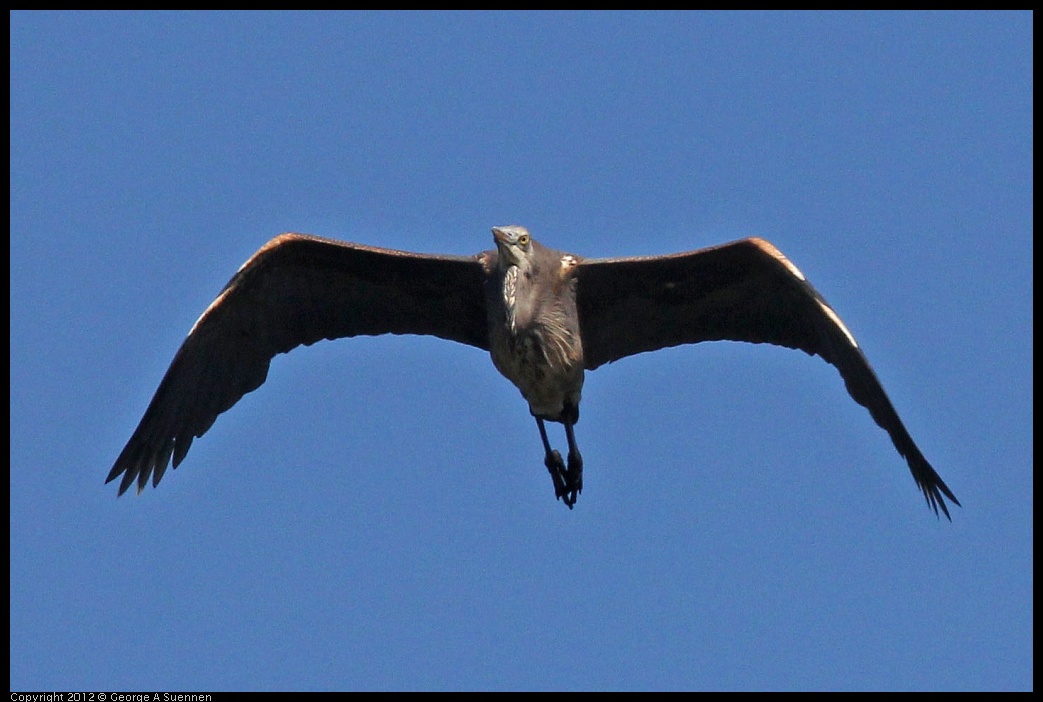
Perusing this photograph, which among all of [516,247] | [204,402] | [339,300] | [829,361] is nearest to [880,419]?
[829,361]

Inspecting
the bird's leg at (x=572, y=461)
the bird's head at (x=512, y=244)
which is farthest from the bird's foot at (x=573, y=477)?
the bird's head at (x=512, y=244)

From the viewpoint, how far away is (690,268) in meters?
12.1

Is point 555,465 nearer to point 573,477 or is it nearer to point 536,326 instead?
point 573,477

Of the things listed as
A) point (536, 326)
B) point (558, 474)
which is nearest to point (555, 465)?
point (558, 474)

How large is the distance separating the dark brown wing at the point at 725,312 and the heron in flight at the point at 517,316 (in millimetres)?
10

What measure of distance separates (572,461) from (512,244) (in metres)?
1.83

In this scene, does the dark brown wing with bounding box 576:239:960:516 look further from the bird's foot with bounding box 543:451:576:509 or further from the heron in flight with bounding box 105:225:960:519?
the bird's foot with bounding box 543:451:576:509

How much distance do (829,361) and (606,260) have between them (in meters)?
1.65

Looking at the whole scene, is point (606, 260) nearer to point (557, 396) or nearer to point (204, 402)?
point (557, 396)

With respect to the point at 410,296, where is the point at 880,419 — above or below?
below

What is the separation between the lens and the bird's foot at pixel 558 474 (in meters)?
12.7

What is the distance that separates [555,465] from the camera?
12703mm
